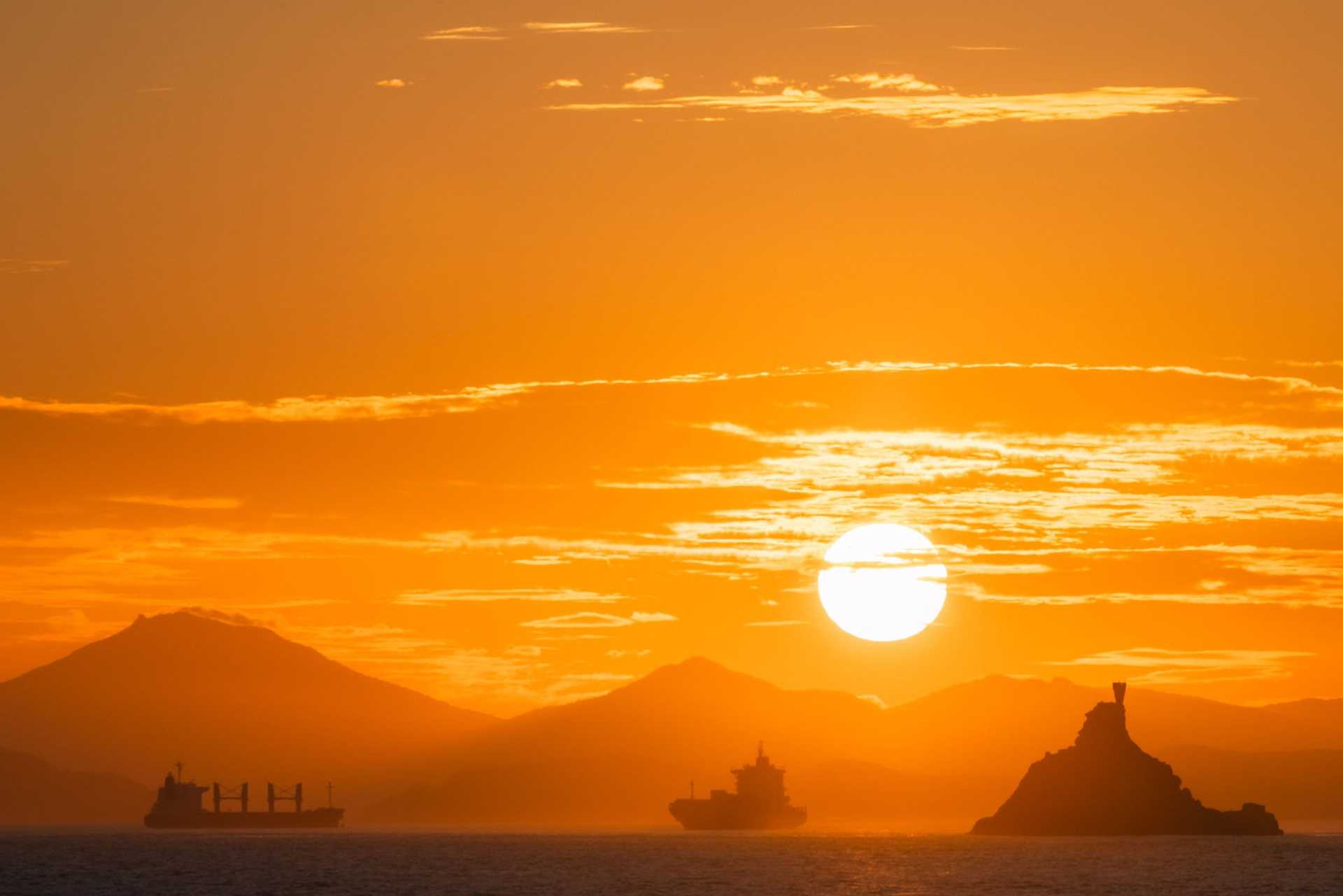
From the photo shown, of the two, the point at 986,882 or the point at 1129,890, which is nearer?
the point at 1129,890

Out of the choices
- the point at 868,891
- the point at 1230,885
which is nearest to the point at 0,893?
the point at 868,891

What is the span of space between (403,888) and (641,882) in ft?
77.5

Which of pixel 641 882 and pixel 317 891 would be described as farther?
pixel 641 882

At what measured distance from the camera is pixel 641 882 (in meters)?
198

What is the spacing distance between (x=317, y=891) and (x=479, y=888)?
16.9m

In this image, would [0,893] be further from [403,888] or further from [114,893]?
[403,888]

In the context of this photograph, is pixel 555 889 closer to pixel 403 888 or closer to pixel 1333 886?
pixel 403 888

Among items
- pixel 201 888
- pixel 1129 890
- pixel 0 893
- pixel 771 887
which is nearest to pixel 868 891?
pixel 771 887

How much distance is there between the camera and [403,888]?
191875 mm

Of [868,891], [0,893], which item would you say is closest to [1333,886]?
[868,891]

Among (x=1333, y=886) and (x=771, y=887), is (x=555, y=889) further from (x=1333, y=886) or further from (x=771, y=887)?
(x=1333, y=886)

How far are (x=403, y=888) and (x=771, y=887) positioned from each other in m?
35.5

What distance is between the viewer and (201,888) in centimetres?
18938

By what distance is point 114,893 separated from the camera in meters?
184
